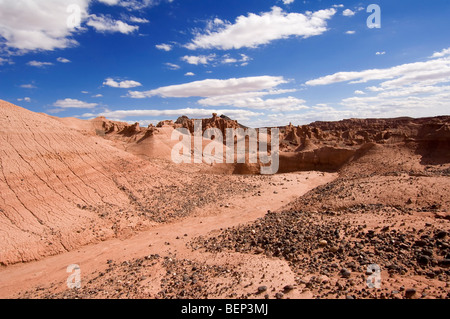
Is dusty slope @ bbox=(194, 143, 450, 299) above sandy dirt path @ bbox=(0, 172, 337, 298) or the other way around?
above

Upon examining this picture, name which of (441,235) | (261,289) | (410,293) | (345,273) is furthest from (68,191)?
(441,235)

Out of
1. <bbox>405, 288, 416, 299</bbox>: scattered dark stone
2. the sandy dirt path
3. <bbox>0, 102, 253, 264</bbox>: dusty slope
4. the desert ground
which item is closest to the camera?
<bbox>405, 288, 416, 299</bbox>: scattered dark stone

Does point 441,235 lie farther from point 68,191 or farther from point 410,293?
point 68,191

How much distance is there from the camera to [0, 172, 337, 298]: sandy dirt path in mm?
6719

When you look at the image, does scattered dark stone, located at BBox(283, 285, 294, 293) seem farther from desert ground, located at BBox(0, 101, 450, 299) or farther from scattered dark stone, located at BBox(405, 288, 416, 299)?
scattered dark stone, located at BBox(405, 288, 416, 299)

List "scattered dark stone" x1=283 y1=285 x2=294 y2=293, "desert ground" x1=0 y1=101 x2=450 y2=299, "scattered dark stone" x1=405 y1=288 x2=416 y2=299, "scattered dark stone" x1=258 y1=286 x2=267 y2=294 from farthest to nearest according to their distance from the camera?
"desert ground" x1=0 y1=101 x2=450 y2=299 → "scattered dark stone" x1=258 y1=286 x2=267 y2=294 → "scattered dark stone" x1=283 y1=285 x2=294 y2=293 → "scattered dark stone" x1=405 y1=288 x2=416 y2=299

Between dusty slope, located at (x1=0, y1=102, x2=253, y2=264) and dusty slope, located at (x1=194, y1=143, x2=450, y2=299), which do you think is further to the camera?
dusty slope, located at (x1=0, y1=102, x2=253, y2=264)

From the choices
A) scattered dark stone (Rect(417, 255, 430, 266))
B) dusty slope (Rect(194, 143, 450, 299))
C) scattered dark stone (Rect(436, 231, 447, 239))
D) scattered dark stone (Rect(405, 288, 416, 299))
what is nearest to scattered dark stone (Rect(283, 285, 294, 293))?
dusty slope (Rect(194, 143, 450, 299))

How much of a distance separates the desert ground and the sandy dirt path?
0.05m

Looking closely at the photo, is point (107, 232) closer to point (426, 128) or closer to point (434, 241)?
point (434, 241)

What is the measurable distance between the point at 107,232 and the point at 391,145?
863 inches

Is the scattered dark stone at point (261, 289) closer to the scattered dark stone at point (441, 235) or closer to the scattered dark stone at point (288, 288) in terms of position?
the scattered dark stone at point (288, 288)

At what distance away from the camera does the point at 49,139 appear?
46.3 ft

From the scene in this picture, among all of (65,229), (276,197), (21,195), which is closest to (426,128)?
(276,197)
